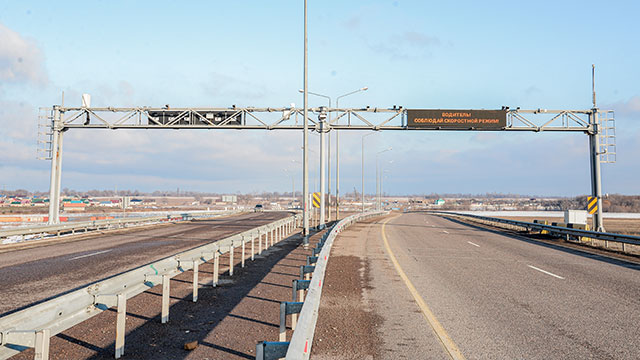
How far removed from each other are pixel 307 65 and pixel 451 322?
45.9 ft

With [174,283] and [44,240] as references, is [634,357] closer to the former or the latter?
[174,283]

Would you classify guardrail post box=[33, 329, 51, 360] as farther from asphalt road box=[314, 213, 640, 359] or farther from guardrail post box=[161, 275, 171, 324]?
asphalt road box=[314, 213, 640, 359]

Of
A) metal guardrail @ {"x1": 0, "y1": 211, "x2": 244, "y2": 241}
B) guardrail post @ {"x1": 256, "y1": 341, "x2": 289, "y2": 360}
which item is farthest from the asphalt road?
metal guardrail @ {"x1": 0, "y1": 211, "x2": 244, "y2": 241}

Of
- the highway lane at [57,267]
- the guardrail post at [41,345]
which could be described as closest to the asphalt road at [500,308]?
Result: the guardrail post at [41,345]

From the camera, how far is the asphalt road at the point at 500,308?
5.45m

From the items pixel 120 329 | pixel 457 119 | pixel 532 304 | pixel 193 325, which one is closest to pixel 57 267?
pixel 193 325

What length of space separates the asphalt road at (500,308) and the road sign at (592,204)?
44.4 feet

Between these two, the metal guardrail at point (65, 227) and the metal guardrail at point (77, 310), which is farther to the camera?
the metal guardrail at point (65, 227)

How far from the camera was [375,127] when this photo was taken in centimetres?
2836

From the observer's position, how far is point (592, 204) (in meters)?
26.0

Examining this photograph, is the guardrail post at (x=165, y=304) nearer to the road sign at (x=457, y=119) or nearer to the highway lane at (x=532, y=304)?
the highway lane at (x=532, y=304)

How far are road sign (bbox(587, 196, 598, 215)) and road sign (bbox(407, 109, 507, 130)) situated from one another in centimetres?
701

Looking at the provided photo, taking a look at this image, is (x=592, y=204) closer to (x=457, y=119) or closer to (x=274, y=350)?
(x=457, y=119)

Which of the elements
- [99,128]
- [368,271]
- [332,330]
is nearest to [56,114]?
[99,128]
